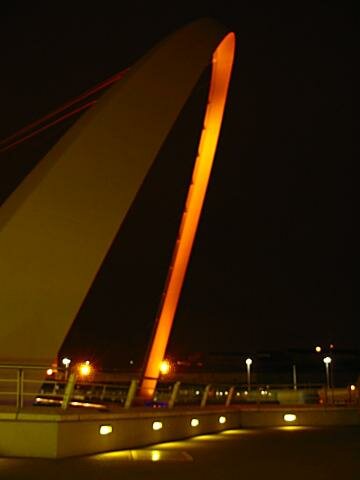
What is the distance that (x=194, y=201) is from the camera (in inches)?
811

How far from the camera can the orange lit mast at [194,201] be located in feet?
63.8

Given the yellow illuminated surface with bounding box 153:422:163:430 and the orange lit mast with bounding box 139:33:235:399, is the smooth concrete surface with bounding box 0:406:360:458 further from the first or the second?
the orange lit mast with bounding box 139:33:235:399

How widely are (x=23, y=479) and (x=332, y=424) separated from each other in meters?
15.2

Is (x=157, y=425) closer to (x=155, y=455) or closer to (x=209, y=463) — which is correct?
(x=155, y=455)

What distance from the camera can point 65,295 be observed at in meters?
12.2

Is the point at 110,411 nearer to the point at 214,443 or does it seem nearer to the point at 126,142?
the point at 214,443

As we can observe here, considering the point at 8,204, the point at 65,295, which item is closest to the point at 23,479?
the point at 65,295

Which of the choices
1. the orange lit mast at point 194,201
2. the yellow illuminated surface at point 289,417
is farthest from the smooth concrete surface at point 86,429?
the yellow illuminated surface at point 289,417

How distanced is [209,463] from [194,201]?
1146 cm

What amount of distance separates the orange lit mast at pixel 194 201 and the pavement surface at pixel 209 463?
5.52 m

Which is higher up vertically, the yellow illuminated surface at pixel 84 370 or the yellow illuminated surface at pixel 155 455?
the yellow illuminated surface at pixel 84 370

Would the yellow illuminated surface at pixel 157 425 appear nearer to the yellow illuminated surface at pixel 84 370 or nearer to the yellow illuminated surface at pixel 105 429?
the yellow illuminated surface at pixel 105 429

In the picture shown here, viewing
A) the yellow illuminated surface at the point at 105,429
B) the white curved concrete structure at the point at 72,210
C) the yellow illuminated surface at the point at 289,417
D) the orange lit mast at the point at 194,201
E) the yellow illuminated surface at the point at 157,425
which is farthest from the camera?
the yellow illuminated surface at the point at 289,417

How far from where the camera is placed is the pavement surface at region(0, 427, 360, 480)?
8.47m
